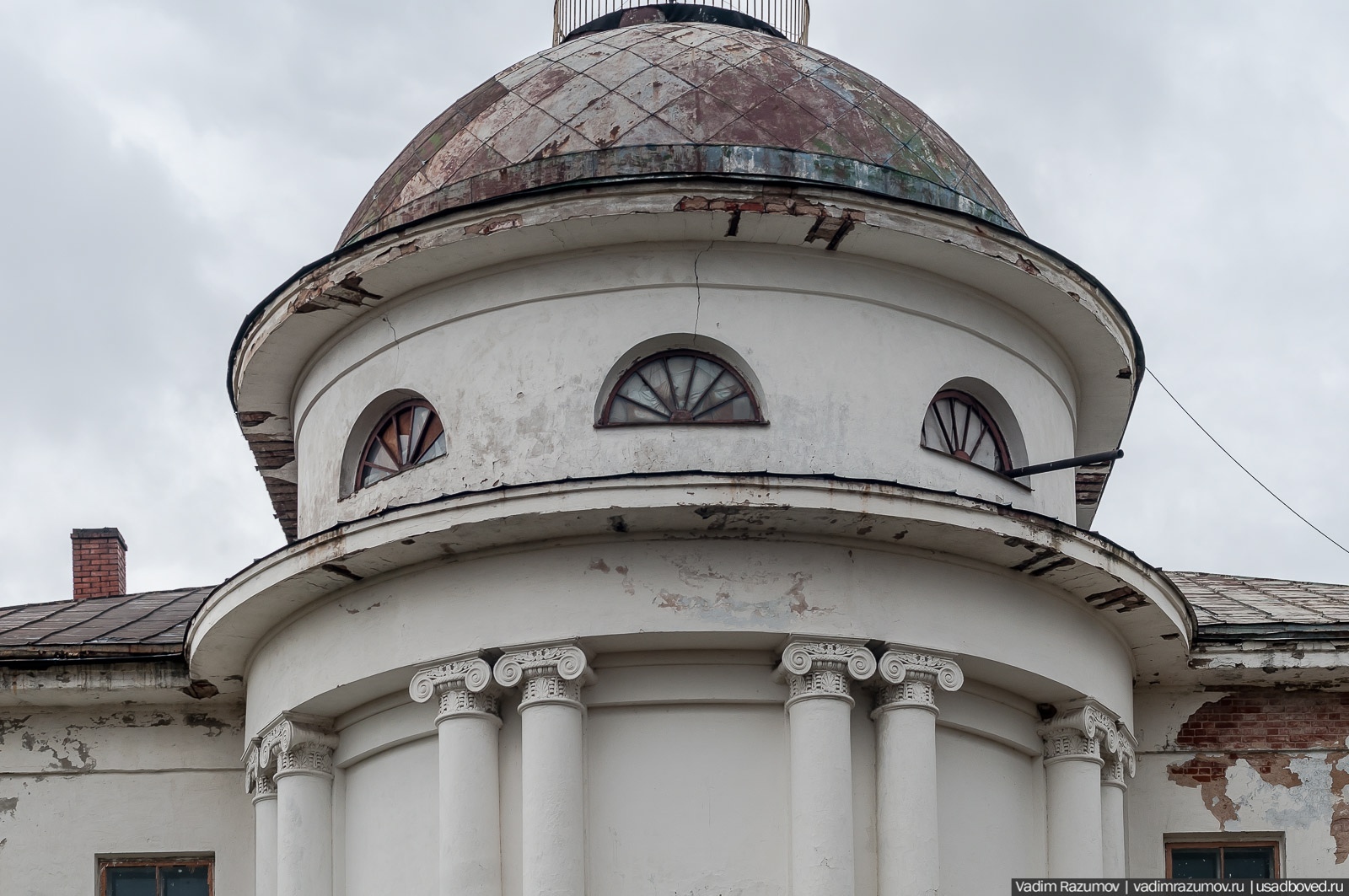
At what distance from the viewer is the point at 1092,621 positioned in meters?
16.0

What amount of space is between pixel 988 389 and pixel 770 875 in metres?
4.15

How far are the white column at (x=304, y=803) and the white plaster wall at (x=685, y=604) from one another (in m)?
0.38

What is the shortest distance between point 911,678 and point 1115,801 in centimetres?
259

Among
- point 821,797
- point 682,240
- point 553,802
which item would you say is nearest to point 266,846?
point 553,802

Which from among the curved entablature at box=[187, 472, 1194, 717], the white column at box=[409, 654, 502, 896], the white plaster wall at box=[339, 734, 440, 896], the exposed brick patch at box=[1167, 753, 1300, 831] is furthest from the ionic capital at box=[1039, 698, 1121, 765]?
the white plaster wall at box=[339, 734, 440, 896]

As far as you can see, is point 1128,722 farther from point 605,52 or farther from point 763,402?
point 605,52

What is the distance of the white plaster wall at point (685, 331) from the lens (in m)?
15.3

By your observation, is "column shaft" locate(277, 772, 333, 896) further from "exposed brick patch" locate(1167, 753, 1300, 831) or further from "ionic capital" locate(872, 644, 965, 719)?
"exposed brick patch" locate(1167, 753, 1300, 831)

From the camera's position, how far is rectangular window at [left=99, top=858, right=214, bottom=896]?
1705cm

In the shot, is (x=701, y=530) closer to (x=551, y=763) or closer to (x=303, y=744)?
(x=551, y=763)

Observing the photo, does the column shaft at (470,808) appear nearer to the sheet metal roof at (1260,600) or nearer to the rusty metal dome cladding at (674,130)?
the rusty metal dome cladding at (674,130)

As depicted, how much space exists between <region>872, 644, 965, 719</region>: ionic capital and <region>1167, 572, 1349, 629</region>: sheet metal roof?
3.12 m

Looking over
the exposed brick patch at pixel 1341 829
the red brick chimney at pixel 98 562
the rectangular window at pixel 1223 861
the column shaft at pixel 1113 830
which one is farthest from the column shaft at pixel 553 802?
the red brick chimney at pixel 98 562

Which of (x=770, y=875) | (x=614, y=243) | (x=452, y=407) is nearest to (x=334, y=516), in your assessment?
(x=452, y=407)
